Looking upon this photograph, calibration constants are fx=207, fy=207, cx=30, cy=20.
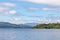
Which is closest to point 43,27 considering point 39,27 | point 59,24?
point 39,27

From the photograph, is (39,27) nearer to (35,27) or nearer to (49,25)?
(35,27)

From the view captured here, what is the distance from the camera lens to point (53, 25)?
138250 millimetres

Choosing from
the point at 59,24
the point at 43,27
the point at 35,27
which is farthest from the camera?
the point at 35,27

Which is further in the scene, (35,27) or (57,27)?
(35,27)

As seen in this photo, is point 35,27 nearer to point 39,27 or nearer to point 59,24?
point 39,27

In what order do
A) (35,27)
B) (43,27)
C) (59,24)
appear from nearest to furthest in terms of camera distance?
(59,24) < (43,27) < (35,27)

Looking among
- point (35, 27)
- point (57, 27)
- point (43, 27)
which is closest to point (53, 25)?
point (57, 27)

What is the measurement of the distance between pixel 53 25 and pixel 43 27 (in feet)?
41.1

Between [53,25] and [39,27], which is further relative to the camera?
[39,27]

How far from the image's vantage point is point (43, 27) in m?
149

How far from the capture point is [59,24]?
435 feet

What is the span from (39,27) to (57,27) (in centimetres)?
2152

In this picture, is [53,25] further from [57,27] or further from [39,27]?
[39,27]

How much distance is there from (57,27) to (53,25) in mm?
2987
